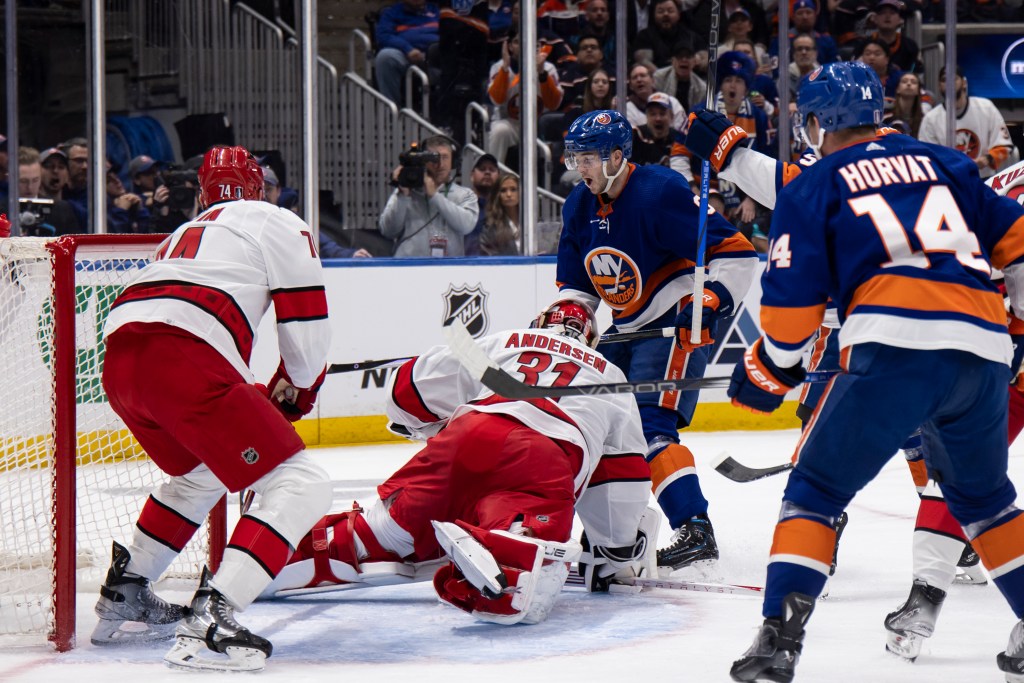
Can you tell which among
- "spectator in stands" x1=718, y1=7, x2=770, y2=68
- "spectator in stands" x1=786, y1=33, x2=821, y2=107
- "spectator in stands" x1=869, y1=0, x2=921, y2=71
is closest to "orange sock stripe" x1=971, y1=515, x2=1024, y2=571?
"spectator in stands" x1=786, y1=33, x2=821, y2=107

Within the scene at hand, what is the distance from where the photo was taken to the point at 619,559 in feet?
9.93

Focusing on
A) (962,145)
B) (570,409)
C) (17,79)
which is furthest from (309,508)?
(962,145)

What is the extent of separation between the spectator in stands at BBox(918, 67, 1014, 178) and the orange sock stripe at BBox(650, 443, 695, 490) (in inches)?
151


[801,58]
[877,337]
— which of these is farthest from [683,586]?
[801,58]

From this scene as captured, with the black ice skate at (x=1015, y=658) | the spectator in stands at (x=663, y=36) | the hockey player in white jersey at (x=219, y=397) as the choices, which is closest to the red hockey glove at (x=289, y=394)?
the hockey player in white jersey at (x=219, y=397)

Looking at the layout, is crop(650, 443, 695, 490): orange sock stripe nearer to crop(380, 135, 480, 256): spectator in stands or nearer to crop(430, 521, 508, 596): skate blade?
crop(430, 521, 508, 596): skate blade

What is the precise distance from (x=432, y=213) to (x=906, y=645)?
3720 mm

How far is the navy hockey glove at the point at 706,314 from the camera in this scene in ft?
10.9

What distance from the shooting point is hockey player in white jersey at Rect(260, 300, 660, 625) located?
2.67 m

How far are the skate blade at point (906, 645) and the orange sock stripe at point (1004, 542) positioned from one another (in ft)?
0.95

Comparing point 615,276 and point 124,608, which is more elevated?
point 615,276

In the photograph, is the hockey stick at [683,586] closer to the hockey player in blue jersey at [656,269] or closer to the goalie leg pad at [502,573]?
the hockey player in blue jersey at [656,269]

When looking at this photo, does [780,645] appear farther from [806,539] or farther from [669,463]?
[669,463]

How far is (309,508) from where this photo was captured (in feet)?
7.97
